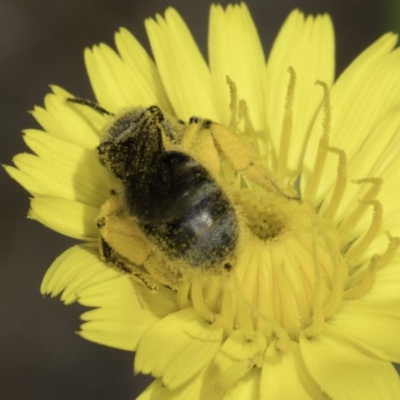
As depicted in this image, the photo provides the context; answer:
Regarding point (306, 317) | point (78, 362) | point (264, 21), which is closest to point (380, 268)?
point (306, 317)

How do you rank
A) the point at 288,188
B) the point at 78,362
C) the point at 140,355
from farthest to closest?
1. the point at 78,362
2. the point at 288,188
3. the point at 140,355

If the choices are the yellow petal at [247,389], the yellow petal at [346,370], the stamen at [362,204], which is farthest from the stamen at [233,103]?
the yellow petal at [247,389]

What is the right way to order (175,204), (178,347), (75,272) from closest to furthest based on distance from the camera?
(175,204), (178,347), (75,272)

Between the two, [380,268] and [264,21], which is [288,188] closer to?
[380,268]

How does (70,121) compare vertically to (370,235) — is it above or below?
above

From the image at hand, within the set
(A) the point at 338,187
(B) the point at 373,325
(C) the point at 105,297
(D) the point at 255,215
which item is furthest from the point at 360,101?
(C) the point at 105,297

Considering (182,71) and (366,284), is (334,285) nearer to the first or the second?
(366,284)
